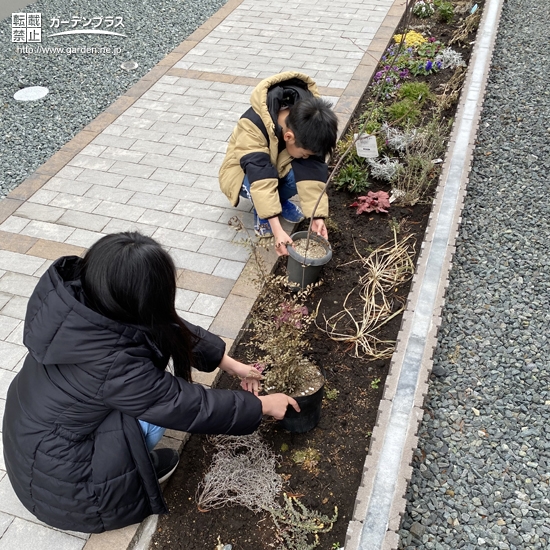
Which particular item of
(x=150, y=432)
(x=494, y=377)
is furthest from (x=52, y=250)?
(x=494, y=377)

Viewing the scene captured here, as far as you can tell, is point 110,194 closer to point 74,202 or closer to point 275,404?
point 74,202

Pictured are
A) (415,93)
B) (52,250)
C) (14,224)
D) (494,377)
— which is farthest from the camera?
(415,93)

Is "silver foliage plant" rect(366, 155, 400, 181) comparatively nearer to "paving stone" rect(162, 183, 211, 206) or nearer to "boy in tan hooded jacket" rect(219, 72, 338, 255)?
"boy in tan hooded jacket" rect(219, 72, 338, 255)

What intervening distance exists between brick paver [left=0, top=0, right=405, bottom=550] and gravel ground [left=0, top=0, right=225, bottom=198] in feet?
0.64

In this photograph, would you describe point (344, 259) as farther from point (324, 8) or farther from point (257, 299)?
point (324, 8)

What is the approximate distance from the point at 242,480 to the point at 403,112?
3.72 m

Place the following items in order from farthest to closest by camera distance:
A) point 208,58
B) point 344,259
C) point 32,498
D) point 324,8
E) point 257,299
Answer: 1. point 324,8
2. point 208,58
3. point 344,259
4. point 257,299
5. point 32,498

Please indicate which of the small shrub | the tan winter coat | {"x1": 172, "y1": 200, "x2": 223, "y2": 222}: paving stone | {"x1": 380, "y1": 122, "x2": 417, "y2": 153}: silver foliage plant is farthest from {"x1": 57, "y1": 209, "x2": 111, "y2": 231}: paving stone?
the small shrub

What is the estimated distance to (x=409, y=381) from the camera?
8.82 feet

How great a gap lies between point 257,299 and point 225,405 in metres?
1.32

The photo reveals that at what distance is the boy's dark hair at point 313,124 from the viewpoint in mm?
3047

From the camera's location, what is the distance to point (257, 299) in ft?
11.1

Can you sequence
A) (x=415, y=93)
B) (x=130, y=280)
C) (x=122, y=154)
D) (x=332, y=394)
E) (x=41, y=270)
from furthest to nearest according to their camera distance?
(x=415, y=93) < (x=122, y=154) < (x=41, y=270) < (x=332, y=394) < (x=130, y=280)

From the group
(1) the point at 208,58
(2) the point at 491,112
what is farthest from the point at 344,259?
(1) the point at 208,58
